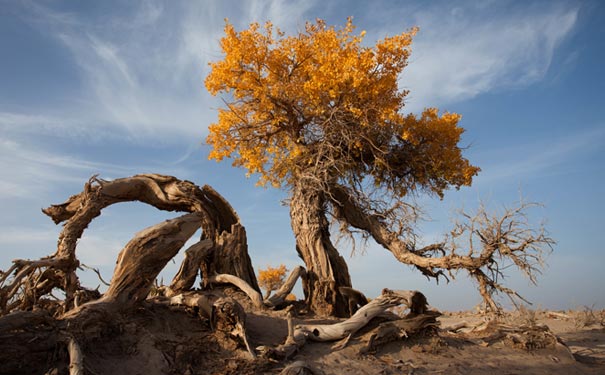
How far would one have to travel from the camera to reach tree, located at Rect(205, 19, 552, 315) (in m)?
14.7

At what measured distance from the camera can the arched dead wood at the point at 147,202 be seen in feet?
37.4

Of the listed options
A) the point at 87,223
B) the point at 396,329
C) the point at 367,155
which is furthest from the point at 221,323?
the point at 367,155

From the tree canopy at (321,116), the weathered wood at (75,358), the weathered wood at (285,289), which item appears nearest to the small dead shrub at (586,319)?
the tree canopy at (321,116)

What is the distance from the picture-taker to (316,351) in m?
10.4

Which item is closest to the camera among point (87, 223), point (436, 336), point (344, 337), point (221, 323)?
point (221, 323)

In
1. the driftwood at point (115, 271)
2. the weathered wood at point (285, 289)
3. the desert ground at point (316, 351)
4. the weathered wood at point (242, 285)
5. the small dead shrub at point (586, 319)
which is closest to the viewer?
the driftwood at point (115, 271)

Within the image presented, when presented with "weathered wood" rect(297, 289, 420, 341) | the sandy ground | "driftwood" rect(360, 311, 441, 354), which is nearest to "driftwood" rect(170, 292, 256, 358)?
the sandy ground

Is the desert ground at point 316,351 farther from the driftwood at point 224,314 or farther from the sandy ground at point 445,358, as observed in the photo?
the driftwood at point 224,314

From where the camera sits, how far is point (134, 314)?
1041 cm

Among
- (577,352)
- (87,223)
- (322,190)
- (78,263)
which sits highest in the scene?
(322,190)

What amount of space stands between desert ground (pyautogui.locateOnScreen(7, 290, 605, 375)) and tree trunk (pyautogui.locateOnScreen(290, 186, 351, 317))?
1186 mm

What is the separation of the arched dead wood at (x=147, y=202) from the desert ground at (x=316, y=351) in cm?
128

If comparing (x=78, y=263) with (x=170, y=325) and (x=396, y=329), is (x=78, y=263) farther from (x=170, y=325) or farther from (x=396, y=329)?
(x=396, y=329)

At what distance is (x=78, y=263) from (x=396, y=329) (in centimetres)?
851
